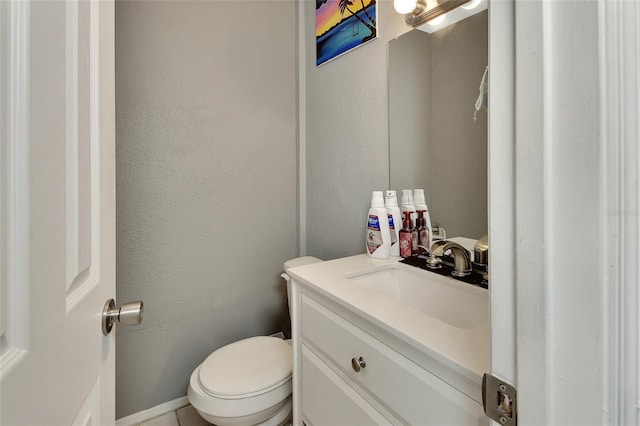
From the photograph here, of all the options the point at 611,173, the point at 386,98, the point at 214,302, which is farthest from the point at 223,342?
the point at 611,173

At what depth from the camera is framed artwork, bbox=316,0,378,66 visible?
130 cm

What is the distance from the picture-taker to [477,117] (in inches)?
37.5

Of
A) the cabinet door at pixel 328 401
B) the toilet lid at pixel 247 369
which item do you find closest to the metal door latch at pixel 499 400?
the cabinet door at pixel 328 401

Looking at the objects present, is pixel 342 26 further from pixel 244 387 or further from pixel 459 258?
pixel 244 387

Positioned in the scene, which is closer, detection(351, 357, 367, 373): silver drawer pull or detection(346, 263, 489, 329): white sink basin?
detection(351, 357, 367, 373): silver drawer pull

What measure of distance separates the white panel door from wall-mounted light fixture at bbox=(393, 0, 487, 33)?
0.97 metres

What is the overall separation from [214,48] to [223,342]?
1.53 m

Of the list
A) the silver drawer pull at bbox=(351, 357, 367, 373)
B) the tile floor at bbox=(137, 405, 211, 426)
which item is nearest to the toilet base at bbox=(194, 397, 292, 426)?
the tile floor at bbox=(137, 405, 211, 426)

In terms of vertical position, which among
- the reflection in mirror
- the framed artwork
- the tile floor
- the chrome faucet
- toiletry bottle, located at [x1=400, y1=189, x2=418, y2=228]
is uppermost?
the framed artwork

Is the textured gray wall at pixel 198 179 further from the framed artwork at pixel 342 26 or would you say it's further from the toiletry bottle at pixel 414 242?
the toiletry bottle at pixel 414 242

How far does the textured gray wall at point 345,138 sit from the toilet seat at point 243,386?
60cm

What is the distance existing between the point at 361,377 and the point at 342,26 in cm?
148

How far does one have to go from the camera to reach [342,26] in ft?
4.69

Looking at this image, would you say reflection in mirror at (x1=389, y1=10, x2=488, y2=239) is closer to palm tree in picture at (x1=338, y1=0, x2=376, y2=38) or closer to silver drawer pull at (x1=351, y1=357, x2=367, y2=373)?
palm tree in picture at (x1=338, y1=0, x2=376, y2=38)
